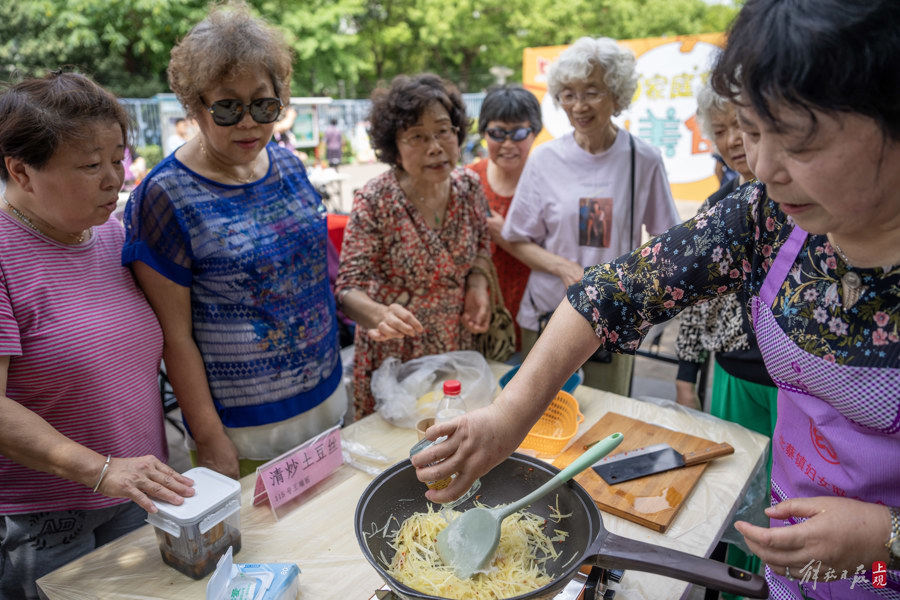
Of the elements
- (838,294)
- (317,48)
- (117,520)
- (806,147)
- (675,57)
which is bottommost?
(117,520)

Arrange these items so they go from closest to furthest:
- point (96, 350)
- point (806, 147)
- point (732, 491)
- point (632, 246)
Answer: point (806, 147) → point (96, 350) → point (732, 491) → point (632, 246)

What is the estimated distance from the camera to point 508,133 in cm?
296

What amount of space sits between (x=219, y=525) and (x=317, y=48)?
21.5 meters

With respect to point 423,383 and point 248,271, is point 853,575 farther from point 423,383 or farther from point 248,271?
point 248,271

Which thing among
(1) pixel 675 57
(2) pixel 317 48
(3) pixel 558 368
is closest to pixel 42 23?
(2) pixel 317 48

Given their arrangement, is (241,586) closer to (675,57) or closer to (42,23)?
(675,57)

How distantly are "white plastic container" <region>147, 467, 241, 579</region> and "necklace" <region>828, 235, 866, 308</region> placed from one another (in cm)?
121

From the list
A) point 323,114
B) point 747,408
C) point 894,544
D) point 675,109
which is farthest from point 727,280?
point 323,114

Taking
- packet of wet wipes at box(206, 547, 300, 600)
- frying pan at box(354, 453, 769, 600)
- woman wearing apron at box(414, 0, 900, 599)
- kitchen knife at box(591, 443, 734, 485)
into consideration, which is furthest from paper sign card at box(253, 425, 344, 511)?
kitchen knife at box(591, 443, 734, 485)

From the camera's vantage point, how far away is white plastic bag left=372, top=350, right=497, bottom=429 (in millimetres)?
1916

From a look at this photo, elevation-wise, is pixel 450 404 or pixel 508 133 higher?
pixel 508 133

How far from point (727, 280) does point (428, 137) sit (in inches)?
58.4

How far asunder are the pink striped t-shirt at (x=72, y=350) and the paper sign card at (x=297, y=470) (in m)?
0.41

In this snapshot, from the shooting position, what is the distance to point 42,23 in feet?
60.4
